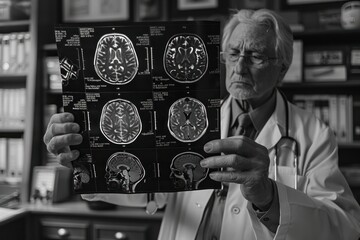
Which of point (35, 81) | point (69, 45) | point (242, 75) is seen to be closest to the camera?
point (69, 45)

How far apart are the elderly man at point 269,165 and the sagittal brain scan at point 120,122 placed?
0.07m

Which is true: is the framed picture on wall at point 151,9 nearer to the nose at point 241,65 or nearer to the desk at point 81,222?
the desk at point 81,222

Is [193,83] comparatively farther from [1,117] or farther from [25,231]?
[1,117]

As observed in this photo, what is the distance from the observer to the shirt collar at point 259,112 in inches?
50.0

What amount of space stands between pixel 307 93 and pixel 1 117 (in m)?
1.87

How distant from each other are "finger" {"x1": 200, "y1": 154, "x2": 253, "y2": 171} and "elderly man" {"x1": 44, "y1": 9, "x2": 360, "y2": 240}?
24 millimetres

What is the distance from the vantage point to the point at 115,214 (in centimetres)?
202

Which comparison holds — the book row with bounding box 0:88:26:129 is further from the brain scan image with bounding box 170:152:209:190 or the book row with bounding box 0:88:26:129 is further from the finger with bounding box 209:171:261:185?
the finger with bounding box 209:171:261:185

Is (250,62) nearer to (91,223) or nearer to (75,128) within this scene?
(75,128)

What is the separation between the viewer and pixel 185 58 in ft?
2.97

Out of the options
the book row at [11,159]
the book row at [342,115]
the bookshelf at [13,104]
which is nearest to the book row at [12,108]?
the bookshelf at [13,104]

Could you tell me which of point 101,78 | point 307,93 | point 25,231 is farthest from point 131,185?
point 307,93

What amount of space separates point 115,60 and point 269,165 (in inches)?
18.5

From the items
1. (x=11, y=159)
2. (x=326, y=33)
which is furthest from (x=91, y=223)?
(x=326, y=33)
